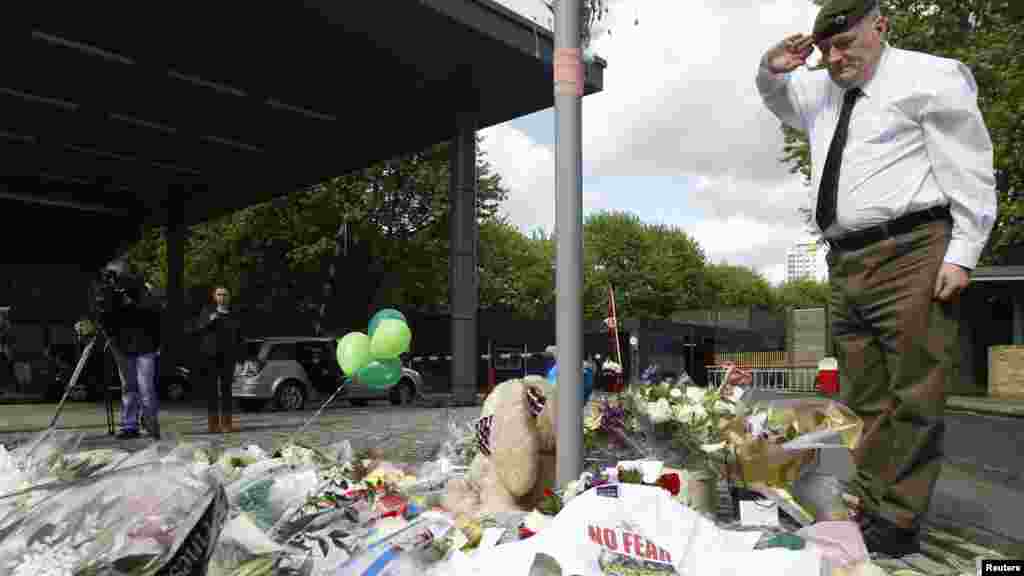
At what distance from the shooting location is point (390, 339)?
419 cm

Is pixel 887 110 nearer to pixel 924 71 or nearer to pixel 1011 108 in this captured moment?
pixel 924 71

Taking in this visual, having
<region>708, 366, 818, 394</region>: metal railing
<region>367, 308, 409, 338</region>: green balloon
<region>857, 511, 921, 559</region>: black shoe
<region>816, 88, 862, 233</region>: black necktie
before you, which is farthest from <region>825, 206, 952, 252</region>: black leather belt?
<region>708, 366, 818, 394</region>: metal railing

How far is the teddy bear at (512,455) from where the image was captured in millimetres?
2936

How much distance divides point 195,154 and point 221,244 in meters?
11.7

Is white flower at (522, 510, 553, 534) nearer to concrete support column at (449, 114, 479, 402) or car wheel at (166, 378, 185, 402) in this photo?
concrete support column at (449, 114, 479, 402)

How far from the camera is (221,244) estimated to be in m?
26.6

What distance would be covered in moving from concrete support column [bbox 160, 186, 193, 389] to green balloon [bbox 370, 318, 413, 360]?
653 inches

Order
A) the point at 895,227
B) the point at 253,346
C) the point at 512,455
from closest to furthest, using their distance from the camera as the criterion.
→ the point at 895,227 < the point at 512,455 < the point at 253,346

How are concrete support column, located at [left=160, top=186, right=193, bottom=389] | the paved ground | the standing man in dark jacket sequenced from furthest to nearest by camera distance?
1. concrete support column, located at [left=160, top=186, right=193, bottom=389]
2. the standing man in dark jacket
3. the paved ground

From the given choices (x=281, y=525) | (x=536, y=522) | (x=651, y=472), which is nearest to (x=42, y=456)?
(x=281, y=525)

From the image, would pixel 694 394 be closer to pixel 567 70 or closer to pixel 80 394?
pixel 567 70

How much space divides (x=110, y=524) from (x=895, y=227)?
8.34ft

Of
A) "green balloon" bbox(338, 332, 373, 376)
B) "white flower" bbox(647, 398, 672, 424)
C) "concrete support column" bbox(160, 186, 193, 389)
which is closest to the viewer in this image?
"white flower" bbox(647, 398, 672, 424)

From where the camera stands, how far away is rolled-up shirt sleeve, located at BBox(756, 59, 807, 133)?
3102 millimetres
